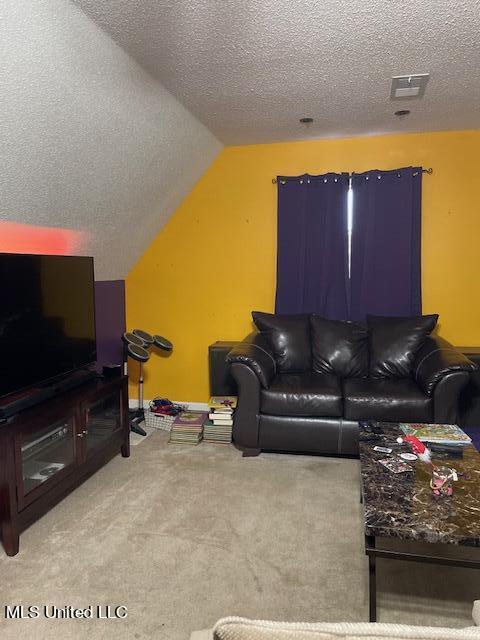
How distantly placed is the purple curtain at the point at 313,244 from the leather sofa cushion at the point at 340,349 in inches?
13.9

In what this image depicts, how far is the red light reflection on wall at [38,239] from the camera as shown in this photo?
9.40 ft

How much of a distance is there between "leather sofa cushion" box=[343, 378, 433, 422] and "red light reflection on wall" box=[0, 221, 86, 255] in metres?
2.21

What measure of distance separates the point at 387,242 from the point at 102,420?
9.14 feet

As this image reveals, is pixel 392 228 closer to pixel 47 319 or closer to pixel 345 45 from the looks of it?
pixel 345 45

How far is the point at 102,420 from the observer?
3328 millimetres

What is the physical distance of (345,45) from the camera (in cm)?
250

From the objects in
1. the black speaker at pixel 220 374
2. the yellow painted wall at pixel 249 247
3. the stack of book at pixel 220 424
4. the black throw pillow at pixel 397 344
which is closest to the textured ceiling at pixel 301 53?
the yellow painted wall at pixel 249 247

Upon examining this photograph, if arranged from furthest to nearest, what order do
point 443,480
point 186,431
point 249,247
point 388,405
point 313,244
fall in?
1. point 249,247
2. point 313,244
3. point 186,431
4. point 388,405
5. point 443,480

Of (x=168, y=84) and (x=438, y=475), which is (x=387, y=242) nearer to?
(x=168, y=84)

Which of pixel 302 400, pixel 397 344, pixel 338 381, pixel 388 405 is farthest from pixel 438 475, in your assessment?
pixel 397 344

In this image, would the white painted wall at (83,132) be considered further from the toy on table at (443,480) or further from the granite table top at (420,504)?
the toy on table at (443,480)

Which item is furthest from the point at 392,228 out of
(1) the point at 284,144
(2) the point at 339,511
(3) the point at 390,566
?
(3) the point at 390,566

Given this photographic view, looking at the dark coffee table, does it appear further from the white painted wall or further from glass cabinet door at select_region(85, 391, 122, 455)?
the white painted wall

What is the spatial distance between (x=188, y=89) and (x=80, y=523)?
262 centimetres
